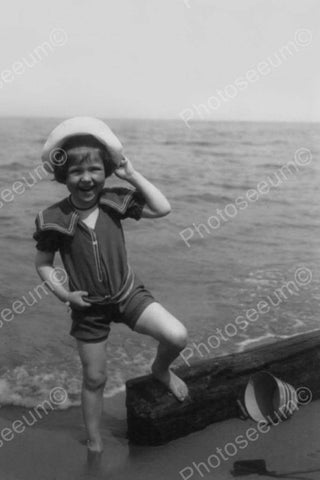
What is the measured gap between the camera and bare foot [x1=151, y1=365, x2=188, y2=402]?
3.46 meters

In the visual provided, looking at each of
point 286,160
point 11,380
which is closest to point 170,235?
point 11,380

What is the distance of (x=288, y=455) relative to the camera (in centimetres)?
337

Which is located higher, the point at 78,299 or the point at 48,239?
the point at 48,239

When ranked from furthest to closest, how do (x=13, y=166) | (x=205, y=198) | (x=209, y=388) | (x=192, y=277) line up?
(x=13, y=166)
(x=205, y=198)
(x=192, y=277)
(x=209, y=388)

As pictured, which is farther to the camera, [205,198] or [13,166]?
[13,166]

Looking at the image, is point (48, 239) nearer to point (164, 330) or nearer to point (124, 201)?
point (124, 201)

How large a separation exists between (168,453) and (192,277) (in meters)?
4.47

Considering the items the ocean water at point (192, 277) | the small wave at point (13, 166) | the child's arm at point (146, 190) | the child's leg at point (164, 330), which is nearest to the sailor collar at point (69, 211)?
the child's arm at point (146, 190)

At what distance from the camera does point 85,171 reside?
10.3 feet

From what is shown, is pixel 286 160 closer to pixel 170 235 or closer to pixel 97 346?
pixel 170 235

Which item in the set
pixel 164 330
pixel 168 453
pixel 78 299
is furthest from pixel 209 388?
pixel 78 299

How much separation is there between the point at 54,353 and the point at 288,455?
263 centimetres

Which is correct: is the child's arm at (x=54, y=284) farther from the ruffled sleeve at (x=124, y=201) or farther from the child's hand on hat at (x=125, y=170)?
the child's hand on hat at (x=125, y=170)

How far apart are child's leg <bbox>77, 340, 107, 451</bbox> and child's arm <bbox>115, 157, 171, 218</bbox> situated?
78 centimetres
